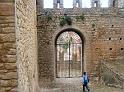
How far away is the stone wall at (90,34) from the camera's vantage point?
2017 centimetres

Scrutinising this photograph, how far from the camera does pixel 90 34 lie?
66.7 feet

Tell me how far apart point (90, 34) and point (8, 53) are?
49.2 feet

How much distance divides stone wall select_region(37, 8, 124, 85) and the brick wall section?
14.5m

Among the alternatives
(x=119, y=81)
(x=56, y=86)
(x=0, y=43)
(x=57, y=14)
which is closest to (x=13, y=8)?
(x=0, y=43)

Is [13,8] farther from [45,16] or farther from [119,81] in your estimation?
[45,16]

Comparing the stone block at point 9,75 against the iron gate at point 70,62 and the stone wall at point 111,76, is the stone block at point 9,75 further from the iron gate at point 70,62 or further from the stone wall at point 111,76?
the iron gate at point 70,62

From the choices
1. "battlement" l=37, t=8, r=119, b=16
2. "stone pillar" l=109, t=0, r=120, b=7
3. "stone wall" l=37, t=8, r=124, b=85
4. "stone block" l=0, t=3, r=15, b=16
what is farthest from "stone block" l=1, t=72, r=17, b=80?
"stone pillar" l=109, t=0, r=120, b=7

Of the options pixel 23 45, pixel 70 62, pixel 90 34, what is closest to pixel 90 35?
pixel 90 34

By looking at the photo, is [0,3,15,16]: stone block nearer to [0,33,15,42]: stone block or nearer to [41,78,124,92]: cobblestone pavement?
[0,33,15,42]: stone block

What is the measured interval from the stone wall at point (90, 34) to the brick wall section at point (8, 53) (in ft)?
47.6

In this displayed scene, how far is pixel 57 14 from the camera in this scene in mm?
20141

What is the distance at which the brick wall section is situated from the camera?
18.2 ft

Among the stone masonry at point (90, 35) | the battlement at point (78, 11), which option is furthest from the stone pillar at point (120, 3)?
the battlement at point (78, 11)

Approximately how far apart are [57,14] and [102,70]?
160 inches
